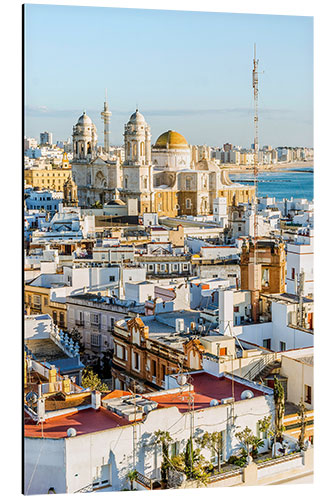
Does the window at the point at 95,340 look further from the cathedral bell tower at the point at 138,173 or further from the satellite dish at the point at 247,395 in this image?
the cathedral bell tower at the point at 138,173

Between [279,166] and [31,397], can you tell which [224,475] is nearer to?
[31,397]

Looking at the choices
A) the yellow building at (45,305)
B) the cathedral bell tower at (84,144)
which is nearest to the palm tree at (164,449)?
the yellow building at (45,305)

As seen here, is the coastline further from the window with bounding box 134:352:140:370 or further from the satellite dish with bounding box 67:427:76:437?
the satellite dish with bounding box 67:427:76:437

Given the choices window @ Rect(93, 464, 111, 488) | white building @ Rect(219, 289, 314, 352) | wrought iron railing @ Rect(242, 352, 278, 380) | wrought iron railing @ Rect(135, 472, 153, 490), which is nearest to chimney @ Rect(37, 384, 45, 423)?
window @ Rect(93, 464, 111, 488)

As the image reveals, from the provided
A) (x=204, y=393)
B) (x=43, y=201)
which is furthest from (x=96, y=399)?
(x=43, y=201)

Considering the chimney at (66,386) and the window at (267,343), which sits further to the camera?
the window at (267,343)
